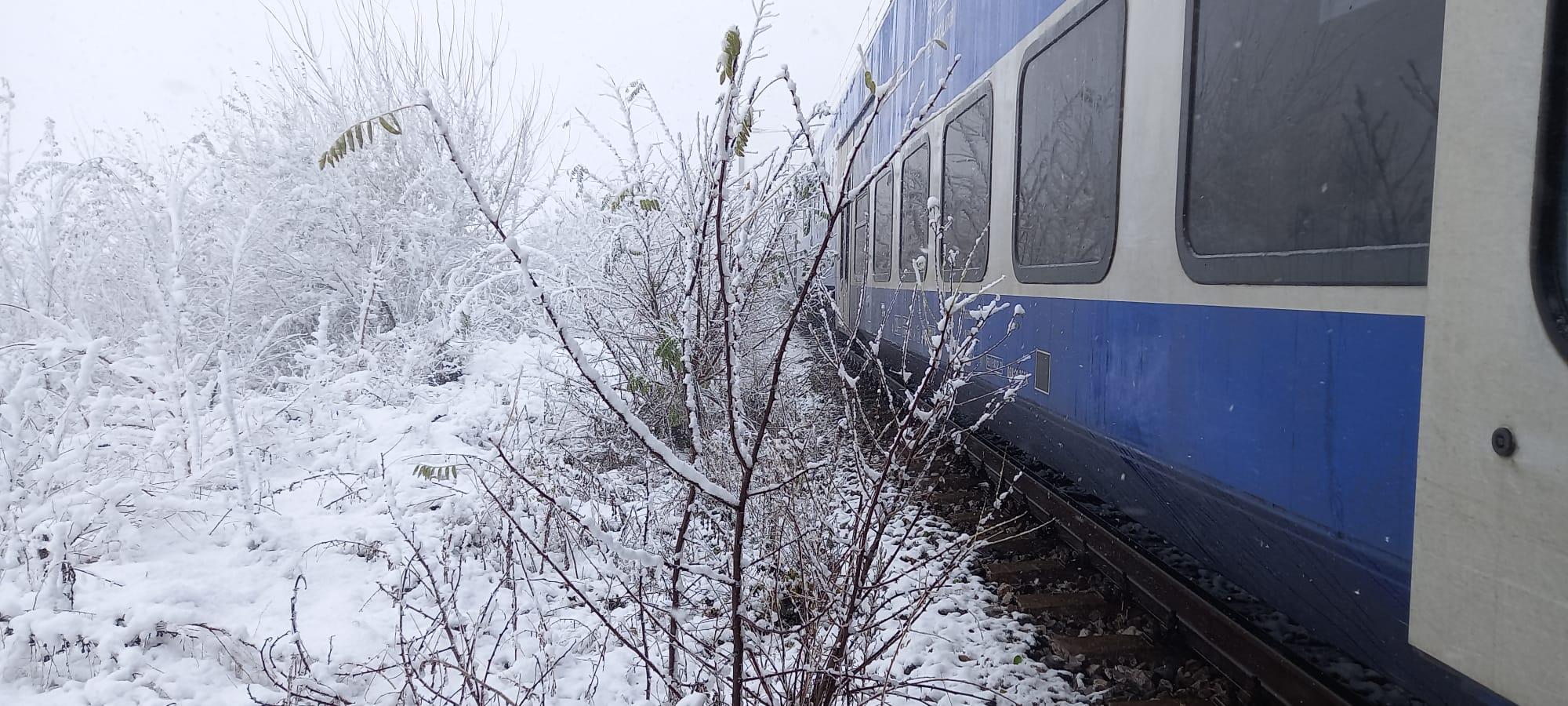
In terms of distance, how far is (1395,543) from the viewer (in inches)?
73.4

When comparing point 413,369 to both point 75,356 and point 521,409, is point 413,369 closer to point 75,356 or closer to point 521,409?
point 521,409

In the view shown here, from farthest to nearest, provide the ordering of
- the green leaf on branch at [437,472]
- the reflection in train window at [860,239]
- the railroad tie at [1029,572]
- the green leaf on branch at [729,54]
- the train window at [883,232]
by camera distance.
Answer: the reflection in train window at [860,239], the train window at [883,232], the green leaf on branch at [437,472], the railroad tie at [1029,572], the green leaf on branch at [729,54]

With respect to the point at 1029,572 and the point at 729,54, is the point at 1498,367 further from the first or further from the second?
the point at 1029,572

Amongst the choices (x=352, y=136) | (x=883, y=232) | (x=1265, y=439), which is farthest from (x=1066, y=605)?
(x=883, y=232)

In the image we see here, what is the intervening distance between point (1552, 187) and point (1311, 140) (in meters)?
0.78

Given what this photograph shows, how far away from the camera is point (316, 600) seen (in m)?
3.31

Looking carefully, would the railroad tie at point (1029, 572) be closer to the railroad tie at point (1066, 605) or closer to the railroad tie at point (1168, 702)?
the railroad tie at point (1066, 605)

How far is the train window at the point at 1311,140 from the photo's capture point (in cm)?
184

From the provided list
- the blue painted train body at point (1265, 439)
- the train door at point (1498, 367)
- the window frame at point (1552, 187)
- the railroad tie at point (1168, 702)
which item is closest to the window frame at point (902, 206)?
the blue painted train body at point (1265, 439)

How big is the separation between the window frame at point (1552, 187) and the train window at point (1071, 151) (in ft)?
5.70

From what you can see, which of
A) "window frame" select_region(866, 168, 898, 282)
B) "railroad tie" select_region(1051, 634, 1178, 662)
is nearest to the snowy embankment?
"railroad tie" select_region(1051, 634, 1178, 662)

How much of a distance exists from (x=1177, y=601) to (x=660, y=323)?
331 cm

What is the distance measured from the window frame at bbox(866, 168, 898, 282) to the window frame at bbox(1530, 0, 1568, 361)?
6.09 metres

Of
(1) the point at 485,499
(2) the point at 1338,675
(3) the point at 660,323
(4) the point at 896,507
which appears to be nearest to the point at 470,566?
(1) the point at 485,499
